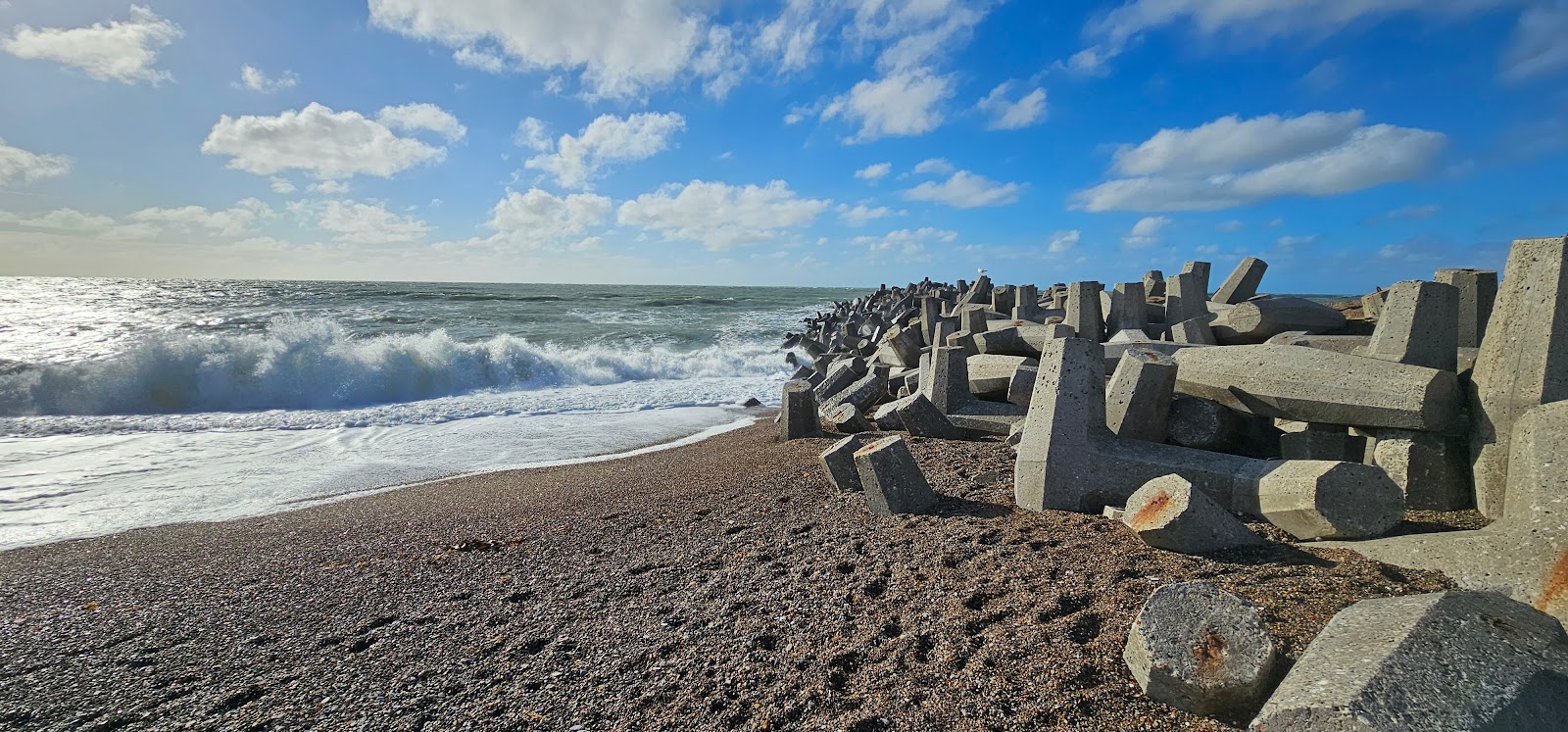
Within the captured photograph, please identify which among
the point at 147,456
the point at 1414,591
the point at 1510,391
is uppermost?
the point at 1510,391

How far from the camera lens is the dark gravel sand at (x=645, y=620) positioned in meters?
2.37

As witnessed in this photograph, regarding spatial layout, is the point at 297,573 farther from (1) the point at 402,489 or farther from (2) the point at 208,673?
(1) the point at 402,489

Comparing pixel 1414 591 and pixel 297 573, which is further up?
pixel 1414 591

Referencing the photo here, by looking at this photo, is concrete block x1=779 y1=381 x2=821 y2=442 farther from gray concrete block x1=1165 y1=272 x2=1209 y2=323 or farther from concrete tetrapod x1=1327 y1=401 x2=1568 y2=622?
gray concrete block x1=1165 y1=272 x2=1209 y2=323

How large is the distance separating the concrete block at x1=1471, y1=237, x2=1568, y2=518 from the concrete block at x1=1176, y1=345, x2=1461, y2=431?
6.3 inches

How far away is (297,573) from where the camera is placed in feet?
12.7

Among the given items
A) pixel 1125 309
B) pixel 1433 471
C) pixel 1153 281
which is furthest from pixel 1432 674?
pixel 1153 281

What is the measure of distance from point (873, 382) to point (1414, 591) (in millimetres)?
5502

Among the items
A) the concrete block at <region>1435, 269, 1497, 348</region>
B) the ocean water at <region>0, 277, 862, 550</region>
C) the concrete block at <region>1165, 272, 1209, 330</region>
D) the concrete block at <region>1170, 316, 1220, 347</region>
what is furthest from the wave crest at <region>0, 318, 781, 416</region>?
the concrete block at <region>1435, 269, 1497, 348</region>

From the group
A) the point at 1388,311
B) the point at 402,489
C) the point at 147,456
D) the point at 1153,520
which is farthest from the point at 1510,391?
the point at 147,456

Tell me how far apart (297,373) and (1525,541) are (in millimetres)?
15308

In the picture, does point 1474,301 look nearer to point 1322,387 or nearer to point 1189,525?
point 1322,387

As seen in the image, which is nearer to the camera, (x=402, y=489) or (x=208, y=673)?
(x=208, y=673)

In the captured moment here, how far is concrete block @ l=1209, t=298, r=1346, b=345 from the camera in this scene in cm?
687
